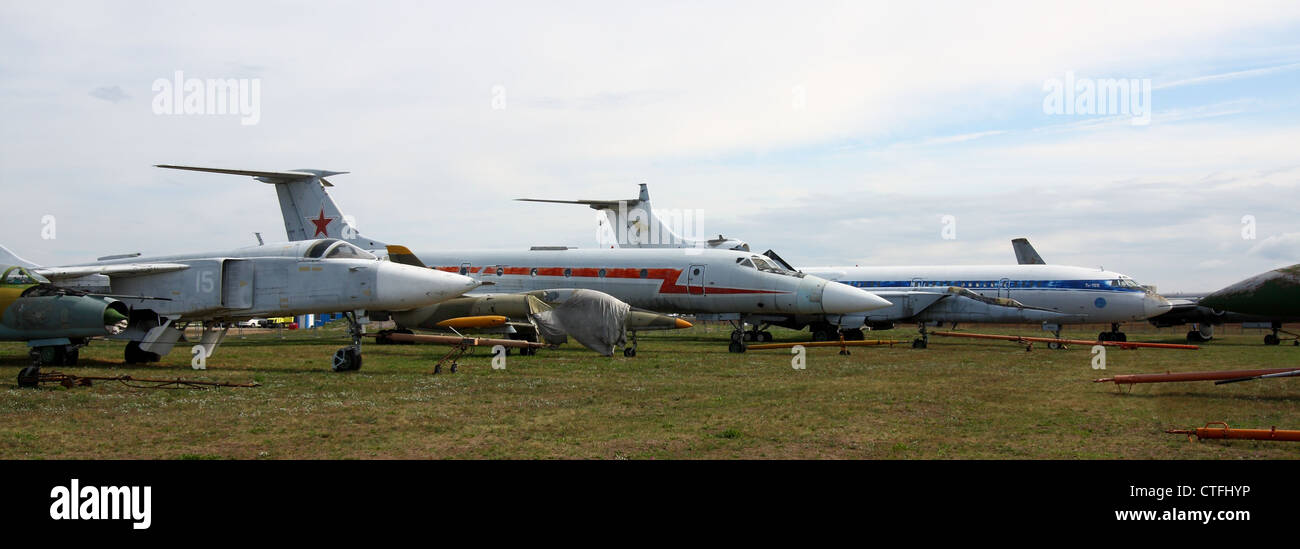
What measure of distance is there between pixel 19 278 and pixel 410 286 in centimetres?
663

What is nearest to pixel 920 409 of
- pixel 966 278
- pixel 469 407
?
pixel 469 407

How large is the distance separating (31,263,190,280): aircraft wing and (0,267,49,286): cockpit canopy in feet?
2.36

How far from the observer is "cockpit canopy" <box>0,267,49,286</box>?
16.0 meters

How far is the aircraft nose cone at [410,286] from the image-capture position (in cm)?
1672

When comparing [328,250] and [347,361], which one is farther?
[328,250]

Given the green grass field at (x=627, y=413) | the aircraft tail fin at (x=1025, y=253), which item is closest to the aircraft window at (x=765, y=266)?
the green grass field at (x=627, y=413)

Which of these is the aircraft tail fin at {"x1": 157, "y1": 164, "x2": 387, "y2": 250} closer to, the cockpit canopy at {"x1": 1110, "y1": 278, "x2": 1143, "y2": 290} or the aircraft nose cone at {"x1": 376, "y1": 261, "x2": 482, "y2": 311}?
the aircraft nose cone at {"x1": 376, "y1": 261, "x2": 482, "y2": 311}

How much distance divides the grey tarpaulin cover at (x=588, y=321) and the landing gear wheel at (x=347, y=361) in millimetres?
5847

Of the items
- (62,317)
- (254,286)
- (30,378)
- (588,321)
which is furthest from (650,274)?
(30,378)

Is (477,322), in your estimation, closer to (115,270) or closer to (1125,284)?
(115,270)

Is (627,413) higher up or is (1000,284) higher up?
(1000,284)

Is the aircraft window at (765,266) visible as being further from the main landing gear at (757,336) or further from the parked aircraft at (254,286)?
the parked aircraft at (254,286)

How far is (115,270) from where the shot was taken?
17.5m

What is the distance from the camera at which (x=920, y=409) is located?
11.9m
